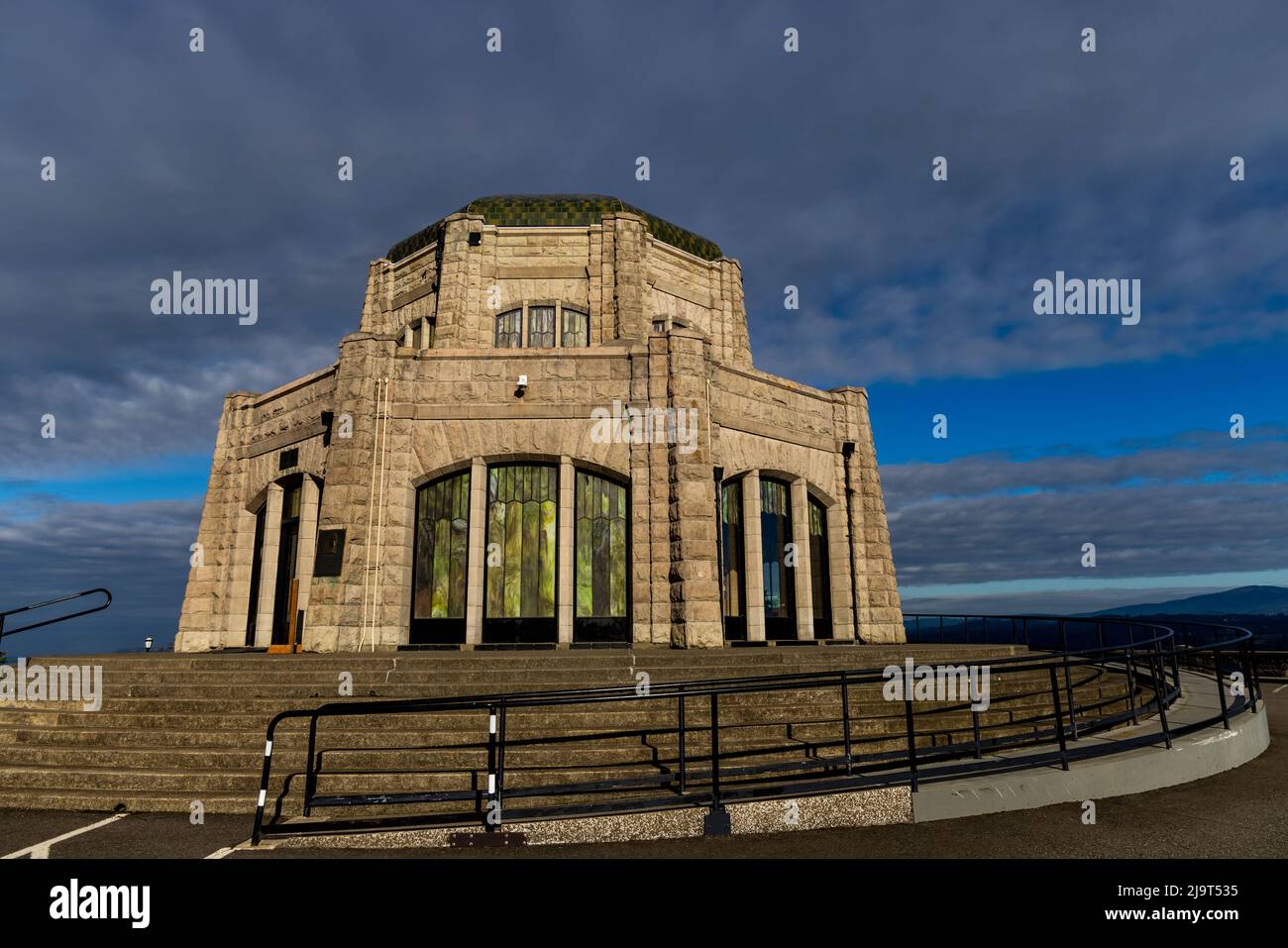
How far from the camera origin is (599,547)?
15.5 m

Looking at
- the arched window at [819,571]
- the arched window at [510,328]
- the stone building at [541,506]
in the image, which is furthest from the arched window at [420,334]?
the arched window at [819,571]

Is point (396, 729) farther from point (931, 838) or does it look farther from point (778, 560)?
point (778, 560)

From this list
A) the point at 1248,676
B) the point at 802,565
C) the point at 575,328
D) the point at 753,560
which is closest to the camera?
the point at 1248,676

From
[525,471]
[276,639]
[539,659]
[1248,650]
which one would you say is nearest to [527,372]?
[525,471]

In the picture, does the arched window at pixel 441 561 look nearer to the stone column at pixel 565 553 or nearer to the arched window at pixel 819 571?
the stone column at pixel 565 553

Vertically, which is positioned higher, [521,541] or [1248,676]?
[521,541]

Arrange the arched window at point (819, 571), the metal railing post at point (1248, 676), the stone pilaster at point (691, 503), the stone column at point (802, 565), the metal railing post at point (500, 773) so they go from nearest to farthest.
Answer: the metal railing post at point (500, 773) → the metal railing post at point (1248, 676) → the stone pilaster at point (691, 503) → the stone column at point (802, 565) → the arched window at point (819, 571)

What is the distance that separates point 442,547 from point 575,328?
7.72 m

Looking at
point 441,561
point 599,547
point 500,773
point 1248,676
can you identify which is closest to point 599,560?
point 599,547

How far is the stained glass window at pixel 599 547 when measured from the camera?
1525 cm

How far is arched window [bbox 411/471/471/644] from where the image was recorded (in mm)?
15148

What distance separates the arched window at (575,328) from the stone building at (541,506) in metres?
1.38
